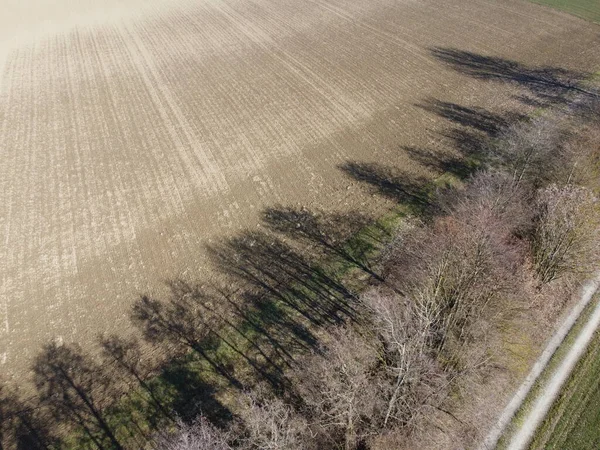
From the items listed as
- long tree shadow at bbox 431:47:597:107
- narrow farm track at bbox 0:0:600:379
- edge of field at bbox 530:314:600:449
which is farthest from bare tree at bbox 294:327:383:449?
long tree shadow at bbox 431:47:597:107

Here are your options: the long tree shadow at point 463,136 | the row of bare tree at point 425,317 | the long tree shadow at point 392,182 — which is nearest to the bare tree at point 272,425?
the row of bare tree at point 425,317

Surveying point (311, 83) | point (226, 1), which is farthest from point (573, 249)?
point (226, 1)

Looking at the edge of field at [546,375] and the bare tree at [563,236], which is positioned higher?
the bare tree at [563,236]

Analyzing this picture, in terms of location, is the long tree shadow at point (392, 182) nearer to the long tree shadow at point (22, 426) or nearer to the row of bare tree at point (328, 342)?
the row of bare tree at point (328, 342)

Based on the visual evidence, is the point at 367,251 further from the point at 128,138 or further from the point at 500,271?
the point at 128,138

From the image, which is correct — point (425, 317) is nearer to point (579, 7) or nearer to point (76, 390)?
point (76, 390)

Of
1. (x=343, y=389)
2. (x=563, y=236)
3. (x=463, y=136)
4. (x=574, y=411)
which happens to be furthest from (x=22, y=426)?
(x=463, y=136)
